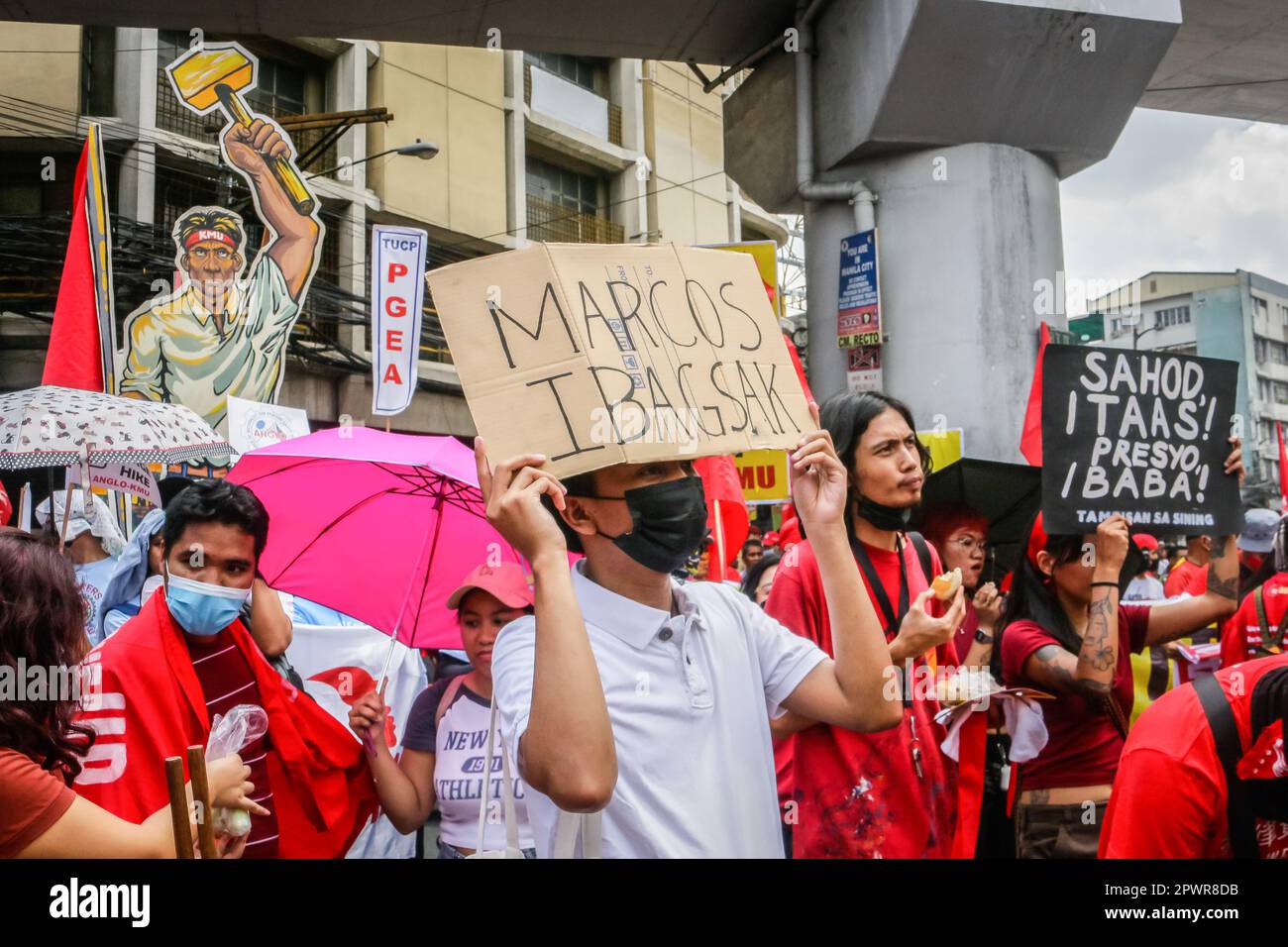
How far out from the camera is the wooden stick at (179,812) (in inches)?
66.1

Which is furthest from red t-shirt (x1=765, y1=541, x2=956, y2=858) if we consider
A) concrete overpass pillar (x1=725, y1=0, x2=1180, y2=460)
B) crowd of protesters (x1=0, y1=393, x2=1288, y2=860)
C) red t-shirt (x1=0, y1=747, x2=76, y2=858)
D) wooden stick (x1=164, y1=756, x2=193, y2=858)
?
concrete overpass pillar (x1=725, y1=0, x2=1180, y2=460)

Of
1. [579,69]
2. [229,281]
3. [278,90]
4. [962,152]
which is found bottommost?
[962,152]

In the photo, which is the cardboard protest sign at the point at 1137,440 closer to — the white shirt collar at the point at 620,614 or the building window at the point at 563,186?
the white shirt collar at the point at 620,614

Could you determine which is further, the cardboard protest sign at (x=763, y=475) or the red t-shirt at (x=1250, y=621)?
the cardboard protest sign at (x=763, y=475)

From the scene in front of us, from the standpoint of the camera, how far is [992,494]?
360 cm

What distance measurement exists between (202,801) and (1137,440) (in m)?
2.44

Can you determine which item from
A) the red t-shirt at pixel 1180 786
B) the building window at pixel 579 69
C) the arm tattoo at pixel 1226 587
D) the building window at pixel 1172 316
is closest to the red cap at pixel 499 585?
the red t-shirt at pixel 1180 786

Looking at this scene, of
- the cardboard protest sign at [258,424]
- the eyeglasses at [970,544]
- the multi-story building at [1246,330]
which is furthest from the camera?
the multi-story building at [1246,330]

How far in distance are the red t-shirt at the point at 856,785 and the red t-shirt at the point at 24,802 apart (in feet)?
4.90

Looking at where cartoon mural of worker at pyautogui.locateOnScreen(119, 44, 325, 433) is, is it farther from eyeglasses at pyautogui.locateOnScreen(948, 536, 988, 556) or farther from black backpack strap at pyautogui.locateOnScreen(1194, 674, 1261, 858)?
black backpack strap at pyautogui.locateOnScreen(1194, 674, 1261, 858)

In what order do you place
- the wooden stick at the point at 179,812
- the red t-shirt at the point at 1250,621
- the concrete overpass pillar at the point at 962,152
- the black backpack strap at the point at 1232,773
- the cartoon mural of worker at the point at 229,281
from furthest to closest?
the cartoon mural of worker at the point at 229,281 → the concrete overpass pillar at the point at 962,152 → the red t-shirt at the point at 1250,621 → the wooden stick at the point at 179,812 → the black backpack strap at the point at 1232,773

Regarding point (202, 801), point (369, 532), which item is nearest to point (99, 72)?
point (369, 532)

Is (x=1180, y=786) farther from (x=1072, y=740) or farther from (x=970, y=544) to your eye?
(x=970, y=544)

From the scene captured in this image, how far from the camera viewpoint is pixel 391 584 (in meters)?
3.06
